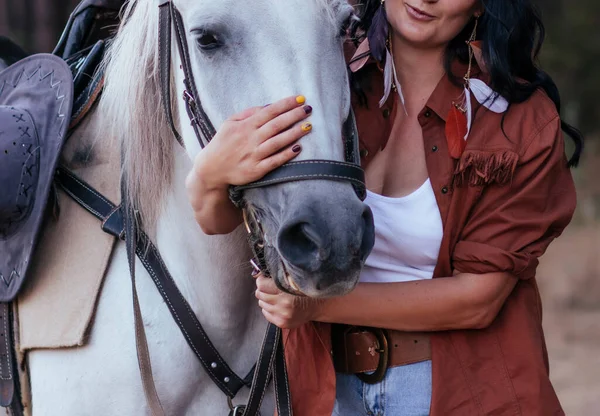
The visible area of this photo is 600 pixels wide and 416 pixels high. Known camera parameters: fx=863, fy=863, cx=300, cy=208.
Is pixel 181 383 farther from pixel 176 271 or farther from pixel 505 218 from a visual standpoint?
pixel 505 218

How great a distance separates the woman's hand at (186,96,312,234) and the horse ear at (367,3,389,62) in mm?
505

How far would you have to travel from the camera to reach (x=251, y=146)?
1631mm

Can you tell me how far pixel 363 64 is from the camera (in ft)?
6.84

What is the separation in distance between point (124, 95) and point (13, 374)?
0.71 meters

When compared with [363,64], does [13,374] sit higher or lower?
lower

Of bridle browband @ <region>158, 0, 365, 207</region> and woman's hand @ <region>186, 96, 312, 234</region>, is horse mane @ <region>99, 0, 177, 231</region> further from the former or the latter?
woman's hand @ <region>186, 96, 312, 234</region>

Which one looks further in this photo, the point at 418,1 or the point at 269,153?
the point at 418,1

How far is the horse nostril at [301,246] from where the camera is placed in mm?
1535

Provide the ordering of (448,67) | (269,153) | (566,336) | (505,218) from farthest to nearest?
(566,336) < (448,67) < (505,218) < (269,153)

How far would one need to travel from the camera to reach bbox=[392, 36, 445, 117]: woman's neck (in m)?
2.06

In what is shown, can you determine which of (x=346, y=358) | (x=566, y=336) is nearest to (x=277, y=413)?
(x=346, y=358)

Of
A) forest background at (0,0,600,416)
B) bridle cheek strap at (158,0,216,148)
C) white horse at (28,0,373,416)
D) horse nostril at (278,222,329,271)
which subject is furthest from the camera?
forest background at (0,0,600,416)

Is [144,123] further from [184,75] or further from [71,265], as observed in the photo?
[71,265]

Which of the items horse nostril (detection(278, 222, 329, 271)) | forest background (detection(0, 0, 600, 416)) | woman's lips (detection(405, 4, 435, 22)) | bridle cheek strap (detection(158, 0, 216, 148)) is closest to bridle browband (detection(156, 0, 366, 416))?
bridle cheek strap (detection(158, 0, 216, 148))
